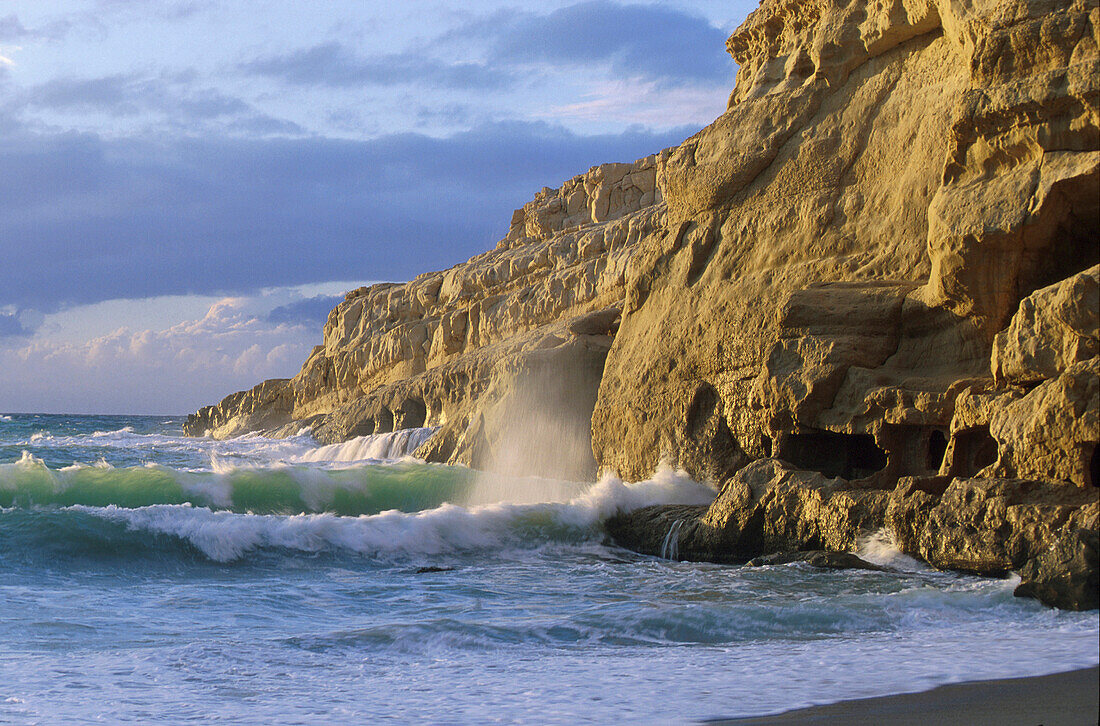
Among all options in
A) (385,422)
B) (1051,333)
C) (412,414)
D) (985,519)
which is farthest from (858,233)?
(385,422)

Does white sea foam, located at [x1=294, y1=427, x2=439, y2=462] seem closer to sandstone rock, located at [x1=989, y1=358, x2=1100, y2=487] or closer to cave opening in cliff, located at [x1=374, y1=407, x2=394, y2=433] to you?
cave opening in cliff, located at [x1=374, y1=407, x2=394, y2=433]

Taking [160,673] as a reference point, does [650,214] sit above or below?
above

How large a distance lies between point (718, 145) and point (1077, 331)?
7194 mm

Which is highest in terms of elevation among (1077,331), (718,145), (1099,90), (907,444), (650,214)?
(650,214)

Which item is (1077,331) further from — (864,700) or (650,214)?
(650,214)

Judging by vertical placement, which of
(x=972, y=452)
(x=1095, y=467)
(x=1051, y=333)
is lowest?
(x=1095, y=467)

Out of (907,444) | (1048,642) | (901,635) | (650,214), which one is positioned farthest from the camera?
(650,214)

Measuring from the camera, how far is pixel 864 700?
5570 millimetres

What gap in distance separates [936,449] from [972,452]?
846mm

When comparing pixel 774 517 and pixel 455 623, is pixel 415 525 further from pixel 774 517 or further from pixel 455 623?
pixel 455 623

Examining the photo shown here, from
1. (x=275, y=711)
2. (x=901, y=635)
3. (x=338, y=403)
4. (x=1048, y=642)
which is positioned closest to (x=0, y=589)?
(x=275, y=711)

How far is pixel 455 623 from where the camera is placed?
816 cm

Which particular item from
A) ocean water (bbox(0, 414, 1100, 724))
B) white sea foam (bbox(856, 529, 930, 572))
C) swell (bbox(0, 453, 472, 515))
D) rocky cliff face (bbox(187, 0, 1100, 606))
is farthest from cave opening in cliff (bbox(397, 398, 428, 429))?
white sea foam (bbox(856, 529, 930, 572))

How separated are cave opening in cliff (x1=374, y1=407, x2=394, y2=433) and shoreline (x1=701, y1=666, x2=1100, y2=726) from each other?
76.9 feet
